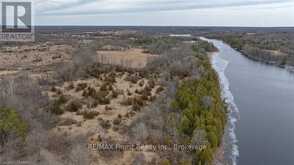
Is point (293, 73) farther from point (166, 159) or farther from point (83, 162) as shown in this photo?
point (83, 162)

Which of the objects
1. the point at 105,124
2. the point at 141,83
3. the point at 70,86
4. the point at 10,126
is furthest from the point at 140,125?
the point at 141,83

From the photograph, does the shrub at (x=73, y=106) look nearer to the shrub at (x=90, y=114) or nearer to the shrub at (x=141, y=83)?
the shrub at (x=90, y=114)

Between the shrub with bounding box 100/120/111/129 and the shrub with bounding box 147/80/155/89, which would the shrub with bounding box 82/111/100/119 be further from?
the shrub with bounding box 147/80/155/89

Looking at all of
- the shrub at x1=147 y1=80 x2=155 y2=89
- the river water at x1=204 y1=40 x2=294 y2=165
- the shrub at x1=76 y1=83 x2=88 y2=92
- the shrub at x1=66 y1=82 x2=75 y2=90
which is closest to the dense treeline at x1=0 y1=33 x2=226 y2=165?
the river water at x1=204 y1=40 x2=294 y2=165

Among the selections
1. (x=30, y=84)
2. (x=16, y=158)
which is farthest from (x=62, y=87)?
(x=16, y=158)

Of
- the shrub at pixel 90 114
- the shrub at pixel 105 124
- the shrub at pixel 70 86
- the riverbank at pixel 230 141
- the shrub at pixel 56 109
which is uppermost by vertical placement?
the shrub at pixel 70 86

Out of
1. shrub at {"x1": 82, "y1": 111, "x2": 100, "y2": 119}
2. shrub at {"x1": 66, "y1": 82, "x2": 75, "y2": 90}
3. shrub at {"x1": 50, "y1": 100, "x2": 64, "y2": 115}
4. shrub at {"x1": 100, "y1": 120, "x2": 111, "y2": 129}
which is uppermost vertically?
shrub at {"x1": 66, "y1": 82, "x2": 75, "y2": 90}

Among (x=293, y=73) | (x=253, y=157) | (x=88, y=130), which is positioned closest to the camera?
(x=88, y=130)

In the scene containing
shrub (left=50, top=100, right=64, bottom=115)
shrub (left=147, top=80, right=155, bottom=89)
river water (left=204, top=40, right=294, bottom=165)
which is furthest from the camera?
shrub (left=147, top=80, right=155, bottom=89)

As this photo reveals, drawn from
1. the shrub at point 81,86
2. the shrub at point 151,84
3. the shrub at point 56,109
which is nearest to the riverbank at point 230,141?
the shrub at point 151,84
